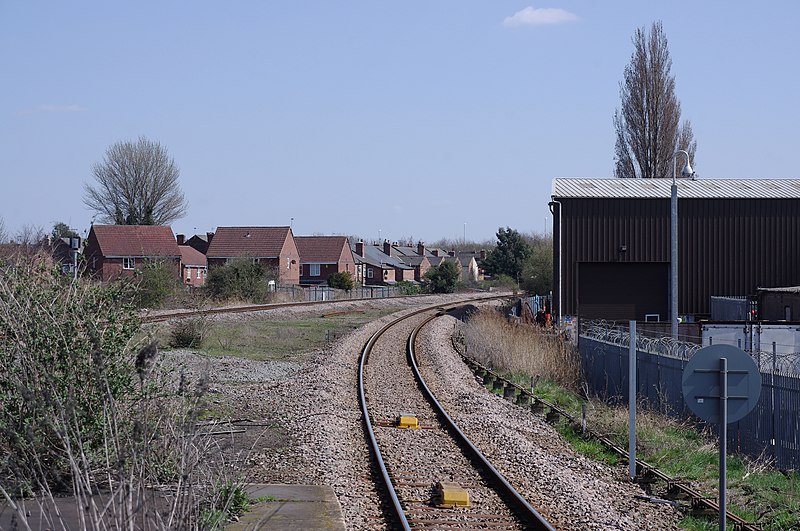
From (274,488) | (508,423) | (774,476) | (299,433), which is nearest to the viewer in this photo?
(274,488)

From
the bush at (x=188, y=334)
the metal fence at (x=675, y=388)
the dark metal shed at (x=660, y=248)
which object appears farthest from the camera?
the dark metal shed at (x=660, y=248)

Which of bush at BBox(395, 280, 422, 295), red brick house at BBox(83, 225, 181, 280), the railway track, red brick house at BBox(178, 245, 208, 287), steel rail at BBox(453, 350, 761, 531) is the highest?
red brick house at BBox(83, 225, 181, 280)

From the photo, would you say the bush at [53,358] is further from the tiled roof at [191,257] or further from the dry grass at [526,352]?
the tiled roof at [191,257]

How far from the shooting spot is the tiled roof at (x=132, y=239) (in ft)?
230

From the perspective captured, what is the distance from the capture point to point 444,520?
9.34 meters

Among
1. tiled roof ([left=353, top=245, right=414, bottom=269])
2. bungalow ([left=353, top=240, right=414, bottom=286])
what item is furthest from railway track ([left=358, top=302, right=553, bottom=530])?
tiled roof ([left=353, top=245, right=414, bottom=269])

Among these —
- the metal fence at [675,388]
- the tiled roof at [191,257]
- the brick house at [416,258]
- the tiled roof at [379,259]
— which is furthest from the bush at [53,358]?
the brick house at [416,258]

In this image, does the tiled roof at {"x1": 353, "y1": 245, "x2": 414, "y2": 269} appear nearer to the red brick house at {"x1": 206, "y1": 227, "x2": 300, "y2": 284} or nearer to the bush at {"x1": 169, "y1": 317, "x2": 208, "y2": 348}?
the red brick house at {"x1": 206, "y1": 227, "x2": 300, "y2": 284}

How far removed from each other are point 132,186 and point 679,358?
71375 millimetres

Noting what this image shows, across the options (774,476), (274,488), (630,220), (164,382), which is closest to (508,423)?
(774,476)

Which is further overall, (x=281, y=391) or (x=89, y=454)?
(x=281, y=391)

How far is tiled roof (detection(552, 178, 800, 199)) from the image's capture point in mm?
34594

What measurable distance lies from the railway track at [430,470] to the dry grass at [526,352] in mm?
4821

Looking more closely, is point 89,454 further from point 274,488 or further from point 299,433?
point 299,433
